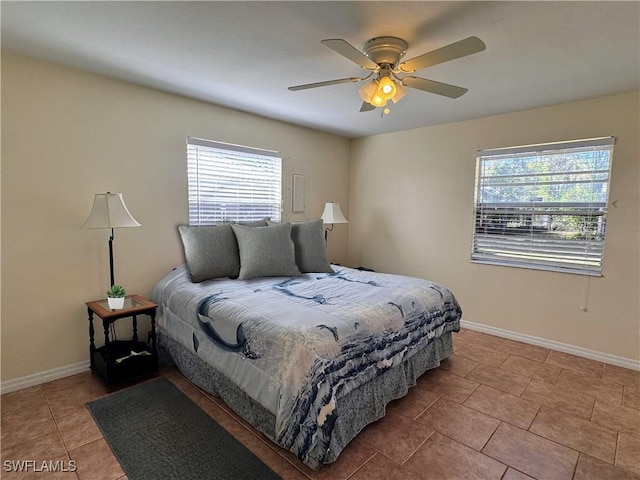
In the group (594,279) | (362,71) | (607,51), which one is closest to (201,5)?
(362,71)

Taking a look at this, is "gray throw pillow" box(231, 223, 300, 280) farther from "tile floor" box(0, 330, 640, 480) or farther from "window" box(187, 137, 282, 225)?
"tile floor" box(0, 330, 640, 480)

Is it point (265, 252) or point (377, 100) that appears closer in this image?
point (377, 100)

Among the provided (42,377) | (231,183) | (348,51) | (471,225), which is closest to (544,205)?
(471,225)

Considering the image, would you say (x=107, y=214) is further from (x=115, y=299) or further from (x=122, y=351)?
→ (x=122, y=351)

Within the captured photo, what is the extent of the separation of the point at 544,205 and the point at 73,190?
415 cm

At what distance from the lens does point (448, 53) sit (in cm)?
165

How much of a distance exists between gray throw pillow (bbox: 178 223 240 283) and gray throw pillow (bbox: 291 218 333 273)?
0.61 meters

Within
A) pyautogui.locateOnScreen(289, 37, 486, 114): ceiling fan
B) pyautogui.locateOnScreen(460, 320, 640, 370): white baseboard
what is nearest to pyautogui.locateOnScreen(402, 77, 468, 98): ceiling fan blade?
pyautogui.locateOnScreen(289, 37, 486, 114): ceiling fan

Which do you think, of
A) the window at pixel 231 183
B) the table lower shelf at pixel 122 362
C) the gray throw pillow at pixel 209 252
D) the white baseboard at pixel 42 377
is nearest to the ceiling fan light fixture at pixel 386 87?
the gray throw pillow at pixel 209 252

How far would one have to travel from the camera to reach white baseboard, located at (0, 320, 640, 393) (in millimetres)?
2363

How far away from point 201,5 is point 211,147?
1.72 meters

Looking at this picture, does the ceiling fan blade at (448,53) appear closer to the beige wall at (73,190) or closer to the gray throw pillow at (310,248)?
the gray throw pillow at (310,248)

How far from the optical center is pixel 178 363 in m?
2.62

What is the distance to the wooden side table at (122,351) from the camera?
92.5 inches
